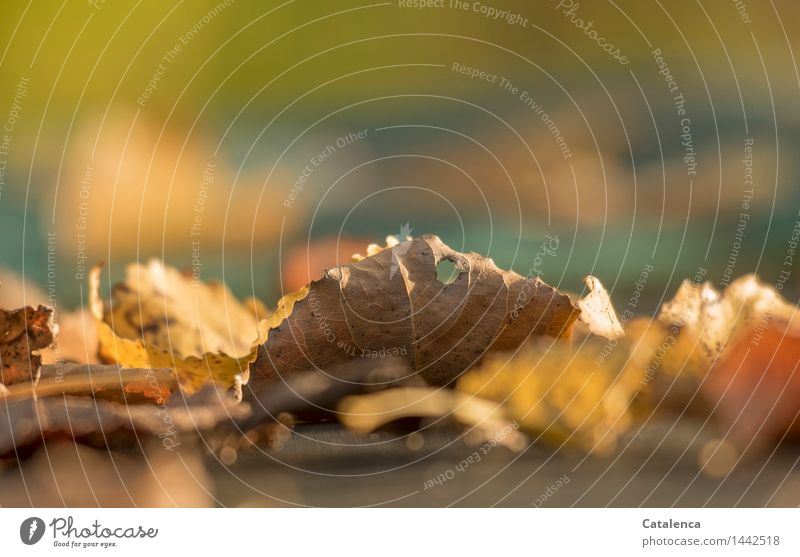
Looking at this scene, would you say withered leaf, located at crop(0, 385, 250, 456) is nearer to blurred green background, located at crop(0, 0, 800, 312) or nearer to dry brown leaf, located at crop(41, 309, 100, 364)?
dry brown leaf, located at crop(41, 309, 100, 364)

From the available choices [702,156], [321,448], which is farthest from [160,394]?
[702,156]

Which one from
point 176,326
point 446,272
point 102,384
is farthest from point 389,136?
point 102,384

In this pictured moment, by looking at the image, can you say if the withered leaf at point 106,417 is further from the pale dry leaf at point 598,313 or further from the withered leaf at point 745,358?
the withered leaf at point 745,358

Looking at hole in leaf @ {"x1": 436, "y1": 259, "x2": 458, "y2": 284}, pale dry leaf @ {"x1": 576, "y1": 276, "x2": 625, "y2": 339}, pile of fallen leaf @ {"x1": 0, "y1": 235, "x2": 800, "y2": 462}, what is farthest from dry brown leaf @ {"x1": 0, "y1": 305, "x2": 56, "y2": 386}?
pale dry leaf @ {"x1": 576, "y1": 276, "x2": 625, "y2": 339}

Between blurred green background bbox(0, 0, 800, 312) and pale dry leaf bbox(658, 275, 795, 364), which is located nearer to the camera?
pale dry leaf bbox(658, 275, 795, 364)

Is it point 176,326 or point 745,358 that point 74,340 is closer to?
point 176,326

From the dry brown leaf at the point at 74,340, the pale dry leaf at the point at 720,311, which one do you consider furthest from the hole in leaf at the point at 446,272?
the dry brown leaf at the point at 74,340

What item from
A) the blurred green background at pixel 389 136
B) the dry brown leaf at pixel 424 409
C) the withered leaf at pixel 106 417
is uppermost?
the blurred green background at pixel 389 136
